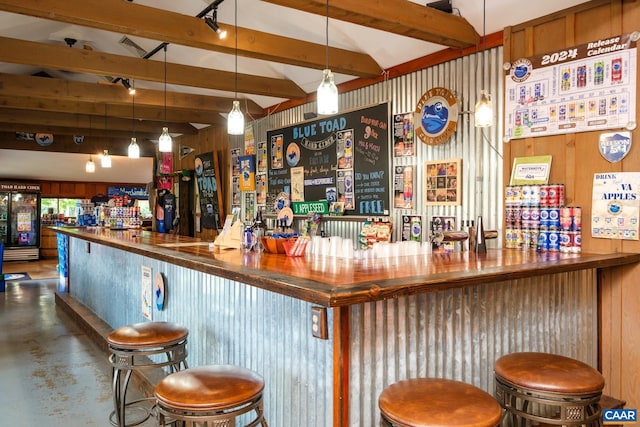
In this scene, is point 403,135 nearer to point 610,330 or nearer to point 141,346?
point 610,330

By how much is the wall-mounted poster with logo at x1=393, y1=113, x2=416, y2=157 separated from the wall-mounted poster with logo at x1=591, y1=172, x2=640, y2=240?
1780 mm

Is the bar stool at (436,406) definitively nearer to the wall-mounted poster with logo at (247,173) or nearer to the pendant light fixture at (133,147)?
the pendant light fixture at (133,147)

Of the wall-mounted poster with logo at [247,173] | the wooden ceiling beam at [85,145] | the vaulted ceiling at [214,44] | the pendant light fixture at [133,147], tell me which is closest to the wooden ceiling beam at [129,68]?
the vaulted ceiling at [214,44]

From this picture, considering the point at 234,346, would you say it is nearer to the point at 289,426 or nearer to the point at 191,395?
the point at 289,426

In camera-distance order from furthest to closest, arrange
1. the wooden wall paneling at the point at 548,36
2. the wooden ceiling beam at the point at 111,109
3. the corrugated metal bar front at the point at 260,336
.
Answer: the wooden ceiling beam at the point at 111,109
the wooden wall paneling at the point at 548,36
the corrugated metal bar front at the point at 260,336

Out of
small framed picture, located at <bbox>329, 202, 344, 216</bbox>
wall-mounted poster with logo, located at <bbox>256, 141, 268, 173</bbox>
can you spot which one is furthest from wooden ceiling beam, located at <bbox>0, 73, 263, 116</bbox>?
small framed picture, located at <bbox>329, 202, 344, 216</bbox>

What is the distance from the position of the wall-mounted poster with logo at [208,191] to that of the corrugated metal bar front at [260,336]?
3.70m

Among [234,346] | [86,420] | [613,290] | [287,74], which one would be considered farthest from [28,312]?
[613,290]

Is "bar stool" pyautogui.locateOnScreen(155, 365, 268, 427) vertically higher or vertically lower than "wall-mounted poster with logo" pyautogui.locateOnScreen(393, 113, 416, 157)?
lower

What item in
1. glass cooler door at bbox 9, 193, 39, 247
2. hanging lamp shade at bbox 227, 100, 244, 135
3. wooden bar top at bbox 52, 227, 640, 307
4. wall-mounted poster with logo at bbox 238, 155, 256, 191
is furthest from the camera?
glass cooler door at bbox 9, 193, 39, 247

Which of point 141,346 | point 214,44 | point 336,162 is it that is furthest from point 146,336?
point 336,162

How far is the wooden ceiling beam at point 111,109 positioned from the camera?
671cm

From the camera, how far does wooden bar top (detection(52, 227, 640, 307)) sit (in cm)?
163

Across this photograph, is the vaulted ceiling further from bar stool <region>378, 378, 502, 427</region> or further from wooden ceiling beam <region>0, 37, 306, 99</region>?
bar stool <region>378, 378, 502, 427</region>
